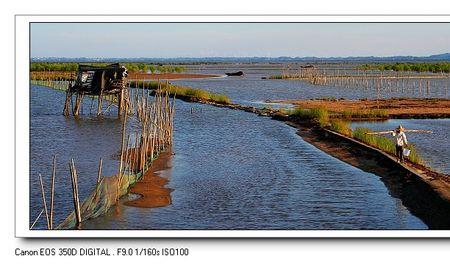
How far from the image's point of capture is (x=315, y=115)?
26578 mm

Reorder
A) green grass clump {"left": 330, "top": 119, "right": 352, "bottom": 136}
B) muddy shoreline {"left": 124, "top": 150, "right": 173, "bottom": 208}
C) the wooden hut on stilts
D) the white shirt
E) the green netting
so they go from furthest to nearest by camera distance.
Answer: the wooden hut on stilts < green grass clump {"left": 330, "top": 119, "right": 352, "bottom": 136} < the white shirt < muddy shoreline {"left": 124, "top": 150, "right": 173, "bottom": 208} < the green netting

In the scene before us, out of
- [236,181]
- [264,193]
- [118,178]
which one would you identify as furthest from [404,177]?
[118,178]

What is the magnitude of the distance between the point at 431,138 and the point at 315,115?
227 inches

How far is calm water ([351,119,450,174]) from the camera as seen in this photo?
17406 millimetres

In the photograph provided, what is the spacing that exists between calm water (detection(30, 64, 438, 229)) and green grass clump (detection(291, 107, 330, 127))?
4.11 ft

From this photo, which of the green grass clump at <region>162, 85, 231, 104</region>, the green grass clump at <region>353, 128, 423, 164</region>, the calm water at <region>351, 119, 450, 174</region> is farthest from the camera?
the green grass clump at <region>162, 85, 231, 104</region>

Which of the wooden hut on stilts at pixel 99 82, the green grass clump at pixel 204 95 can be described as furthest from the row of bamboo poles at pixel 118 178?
the green grass clump at pixel 204 95

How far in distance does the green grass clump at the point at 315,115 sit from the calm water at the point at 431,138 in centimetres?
105

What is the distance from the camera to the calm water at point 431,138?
685 inches

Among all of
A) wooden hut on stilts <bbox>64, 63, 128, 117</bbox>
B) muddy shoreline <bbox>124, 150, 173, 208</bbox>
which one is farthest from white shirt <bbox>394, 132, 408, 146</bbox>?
wooden hut on stilts <bbox>64, 63, 128, 117</bbox>

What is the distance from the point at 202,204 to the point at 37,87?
24.5 meters

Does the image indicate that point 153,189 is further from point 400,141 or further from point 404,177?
point 400,141

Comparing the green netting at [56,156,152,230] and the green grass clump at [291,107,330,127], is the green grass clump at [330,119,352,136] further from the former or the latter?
the green netting at [56,156,152,230]

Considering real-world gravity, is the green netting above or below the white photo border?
below
